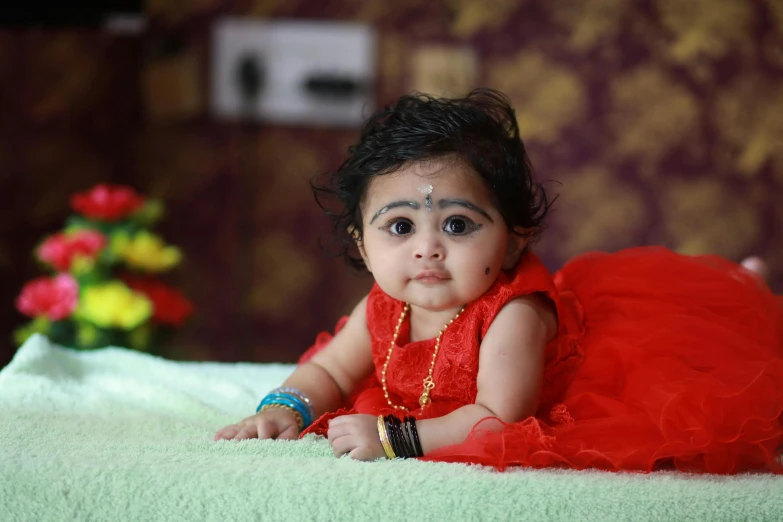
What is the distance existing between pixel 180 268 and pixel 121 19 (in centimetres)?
100

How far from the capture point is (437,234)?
41.1 inches

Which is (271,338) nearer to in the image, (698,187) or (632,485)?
(698,187)

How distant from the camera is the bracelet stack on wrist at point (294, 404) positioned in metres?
1.16

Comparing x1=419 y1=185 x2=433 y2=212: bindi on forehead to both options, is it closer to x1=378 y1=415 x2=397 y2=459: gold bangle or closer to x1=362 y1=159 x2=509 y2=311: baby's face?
x1=362 y1=159 x2=509 y2=311: baby's face

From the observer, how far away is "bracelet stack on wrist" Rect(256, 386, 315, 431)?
3.80ft

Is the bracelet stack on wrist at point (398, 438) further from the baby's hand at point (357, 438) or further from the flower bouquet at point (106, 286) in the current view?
the flower bouquet at point (106, 286)

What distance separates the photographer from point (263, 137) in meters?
3.23

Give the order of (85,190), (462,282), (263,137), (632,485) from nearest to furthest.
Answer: (632,485), (462,282), (85,190), (263,137)

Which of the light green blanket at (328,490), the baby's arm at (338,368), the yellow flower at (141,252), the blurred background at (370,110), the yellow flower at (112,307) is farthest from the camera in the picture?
the blurred background at (370,110)

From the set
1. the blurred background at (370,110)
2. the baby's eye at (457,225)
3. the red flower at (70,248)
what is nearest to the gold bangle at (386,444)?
the baby's eye at (457,225)

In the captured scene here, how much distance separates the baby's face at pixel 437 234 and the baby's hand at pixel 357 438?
A: 185 millimetres

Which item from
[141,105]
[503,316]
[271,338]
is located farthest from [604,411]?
[141,105]

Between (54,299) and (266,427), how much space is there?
1197 millimetres

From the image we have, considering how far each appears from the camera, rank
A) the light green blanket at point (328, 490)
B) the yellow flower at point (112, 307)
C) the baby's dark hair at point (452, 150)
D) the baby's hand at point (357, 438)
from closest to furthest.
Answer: the light green blanket at point (328, 490) → the baby's hand at point (357, 438) → the baby's dark hair at point (452, 150) → the yellow flower at point (112, 307)
